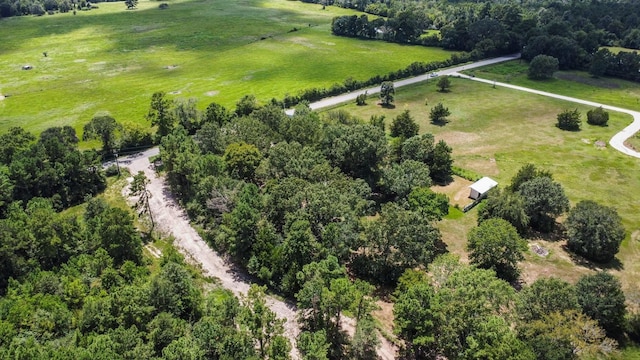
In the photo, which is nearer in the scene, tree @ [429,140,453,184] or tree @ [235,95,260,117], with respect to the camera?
tree @ [429,140,453,184]

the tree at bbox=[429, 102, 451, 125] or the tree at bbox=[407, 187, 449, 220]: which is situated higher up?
the tree at bbox=[429, 102, 451, 125]

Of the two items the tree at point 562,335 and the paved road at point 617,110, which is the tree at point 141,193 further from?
the paved road at point 617,110

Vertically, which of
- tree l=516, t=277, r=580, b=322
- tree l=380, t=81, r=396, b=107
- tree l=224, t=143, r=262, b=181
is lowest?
tree l=516, t=277, r=580, b=322

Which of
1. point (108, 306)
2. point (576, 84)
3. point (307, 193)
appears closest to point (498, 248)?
point (307, 193)

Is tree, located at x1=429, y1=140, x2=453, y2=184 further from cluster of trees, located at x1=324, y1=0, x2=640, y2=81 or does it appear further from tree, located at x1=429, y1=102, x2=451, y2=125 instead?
cluster of trees, located at x1=324, y1=0, x2=640, y2=81

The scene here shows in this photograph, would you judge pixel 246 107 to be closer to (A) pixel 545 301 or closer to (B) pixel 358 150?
(B) pixel 358 150

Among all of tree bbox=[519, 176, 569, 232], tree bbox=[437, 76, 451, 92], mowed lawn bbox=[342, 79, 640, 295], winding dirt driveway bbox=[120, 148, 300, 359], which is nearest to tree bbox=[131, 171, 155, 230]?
winding dirt driveway bbox=[120, 148, 300, 359]

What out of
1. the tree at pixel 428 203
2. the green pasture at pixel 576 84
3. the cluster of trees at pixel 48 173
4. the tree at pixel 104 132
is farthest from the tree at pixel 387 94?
the cluster of trees at pixel 48 173

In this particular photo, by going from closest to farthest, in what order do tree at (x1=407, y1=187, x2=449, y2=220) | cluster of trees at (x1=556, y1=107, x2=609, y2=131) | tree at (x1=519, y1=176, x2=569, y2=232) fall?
tree at (x1=407, y1=187, x2=449, y2=220), tree at (x1=519, y1=176, x2=569, y2=232), cluster of trees at (x1=556, y1=107, x2=609, y2=131)
